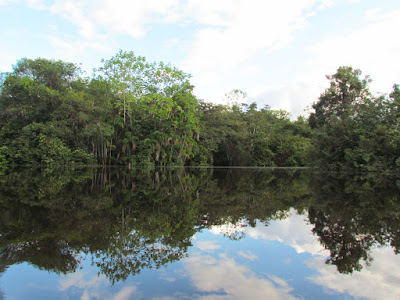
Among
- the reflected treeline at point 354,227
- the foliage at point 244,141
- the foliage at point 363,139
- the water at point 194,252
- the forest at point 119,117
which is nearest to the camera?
the water at point 194,252

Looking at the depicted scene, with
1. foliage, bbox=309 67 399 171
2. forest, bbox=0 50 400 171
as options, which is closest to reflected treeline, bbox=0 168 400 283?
foliage, bbox=309 67 399 171

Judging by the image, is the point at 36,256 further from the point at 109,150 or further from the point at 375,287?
the point at 109,150

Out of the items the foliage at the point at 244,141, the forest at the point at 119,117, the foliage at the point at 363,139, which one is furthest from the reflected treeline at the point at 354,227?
the foliage at the point at 244,141

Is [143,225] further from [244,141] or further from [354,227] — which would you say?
[244,141]

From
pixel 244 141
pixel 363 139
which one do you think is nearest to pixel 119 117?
pixel 244 141

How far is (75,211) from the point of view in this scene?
6871 mm

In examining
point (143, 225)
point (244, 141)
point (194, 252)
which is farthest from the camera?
point (244, 141)

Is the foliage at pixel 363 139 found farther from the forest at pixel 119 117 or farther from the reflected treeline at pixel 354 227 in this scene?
the reflected treeline at pixel 354 227

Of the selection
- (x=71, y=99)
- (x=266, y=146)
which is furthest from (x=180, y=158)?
(x=266, y=146)

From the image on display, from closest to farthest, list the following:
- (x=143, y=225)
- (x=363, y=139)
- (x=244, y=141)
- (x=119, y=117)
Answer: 1. (x=143, y=225)
2. (x=363, y=139)
3. (x=119, y=117)
4. (x=244, y=141)

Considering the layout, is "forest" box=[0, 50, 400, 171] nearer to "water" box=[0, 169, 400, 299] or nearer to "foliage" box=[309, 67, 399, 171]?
"foliage" box=[309, 67, 399, 171]

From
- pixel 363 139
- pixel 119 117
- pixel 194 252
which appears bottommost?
pixel 194 252

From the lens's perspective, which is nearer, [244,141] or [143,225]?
[143,225]

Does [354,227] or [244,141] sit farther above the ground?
[244,141]
